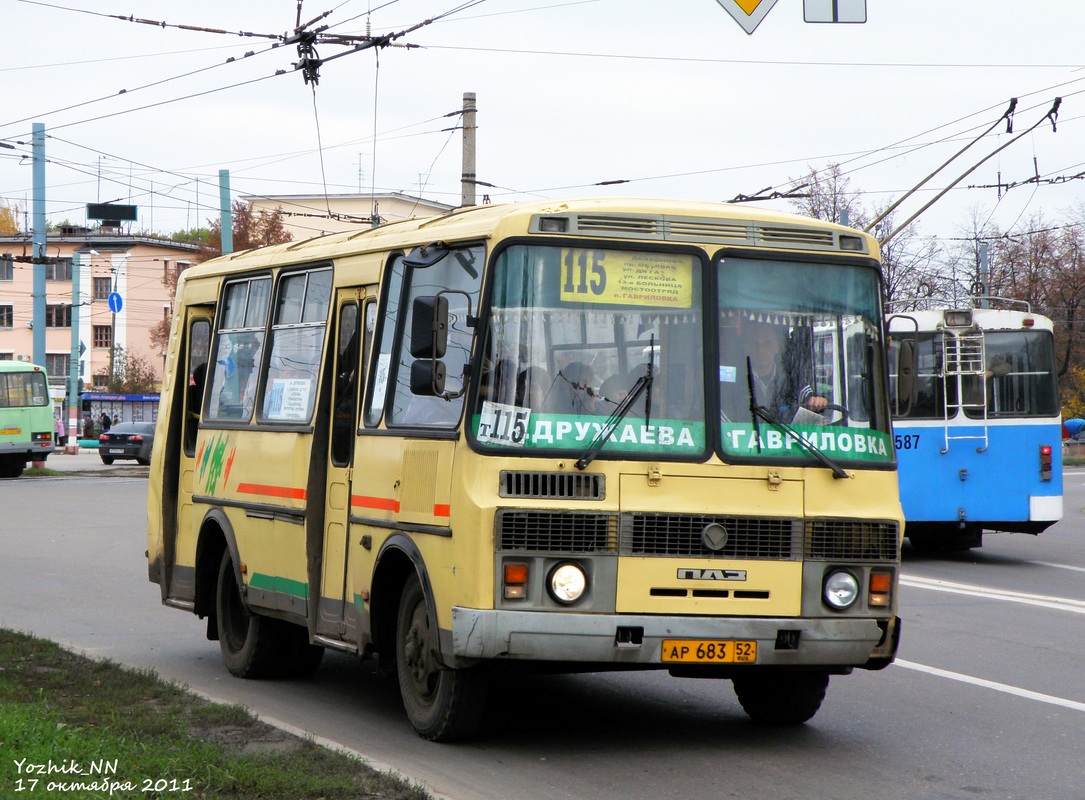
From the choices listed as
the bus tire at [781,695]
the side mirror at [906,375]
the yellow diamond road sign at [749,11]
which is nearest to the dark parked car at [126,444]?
the yellow diamond road sign at [749,11]

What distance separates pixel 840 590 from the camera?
748 cm

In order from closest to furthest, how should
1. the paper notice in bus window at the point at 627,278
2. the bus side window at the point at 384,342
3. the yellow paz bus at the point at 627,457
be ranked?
the yellow paz bus at the point at 627,457
the paper notice in bus window at the point at 627,278
the bus side window at the point at 384,342

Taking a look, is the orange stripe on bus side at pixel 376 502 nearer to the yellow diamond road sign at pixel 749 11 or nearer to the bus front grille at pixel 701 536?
the bus front grille at pixel 701 536

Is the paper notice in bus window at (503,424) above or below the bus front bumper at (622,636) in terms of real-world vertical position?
above

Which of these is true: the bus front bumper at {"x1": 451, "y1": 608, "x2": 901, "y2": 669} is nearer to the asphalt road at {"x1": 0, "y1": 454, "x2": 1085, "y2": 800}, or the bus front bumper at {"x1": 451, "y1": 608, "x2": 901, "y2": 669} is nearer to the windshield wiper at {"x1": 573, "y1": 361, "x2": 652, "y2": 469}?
the asphalt road at {"x1": 0, "y1": 454, "x2": 1085, "y2": 800}

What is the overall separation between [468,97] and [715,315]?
59.9ft

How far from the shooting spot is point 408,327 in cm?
819

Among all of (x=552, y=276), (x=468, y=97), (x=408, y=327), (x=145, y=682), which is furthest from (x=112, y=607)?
(x=468, y=97)

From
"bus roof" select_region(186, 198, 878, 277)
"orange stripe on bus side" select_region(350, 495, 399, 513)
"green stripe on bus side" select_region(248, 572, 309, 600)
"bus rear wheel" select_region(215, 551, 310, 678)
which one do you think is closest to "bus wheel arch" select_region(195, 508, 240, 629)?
"bus rear wheel" select_region(215, 551, 310, 678)

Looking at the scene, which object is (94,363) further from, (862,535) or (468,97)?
(862,535)

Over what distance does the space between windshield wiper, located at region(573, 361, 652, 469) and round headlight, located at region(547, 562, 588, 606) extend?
47 centimetres

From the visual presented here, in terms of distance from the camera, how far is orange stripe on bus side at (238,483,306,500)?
29.9 feet

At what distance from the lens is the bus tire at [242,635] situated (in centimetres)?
988

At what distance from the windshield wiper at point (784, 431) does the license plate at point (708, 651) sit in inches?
36.7
